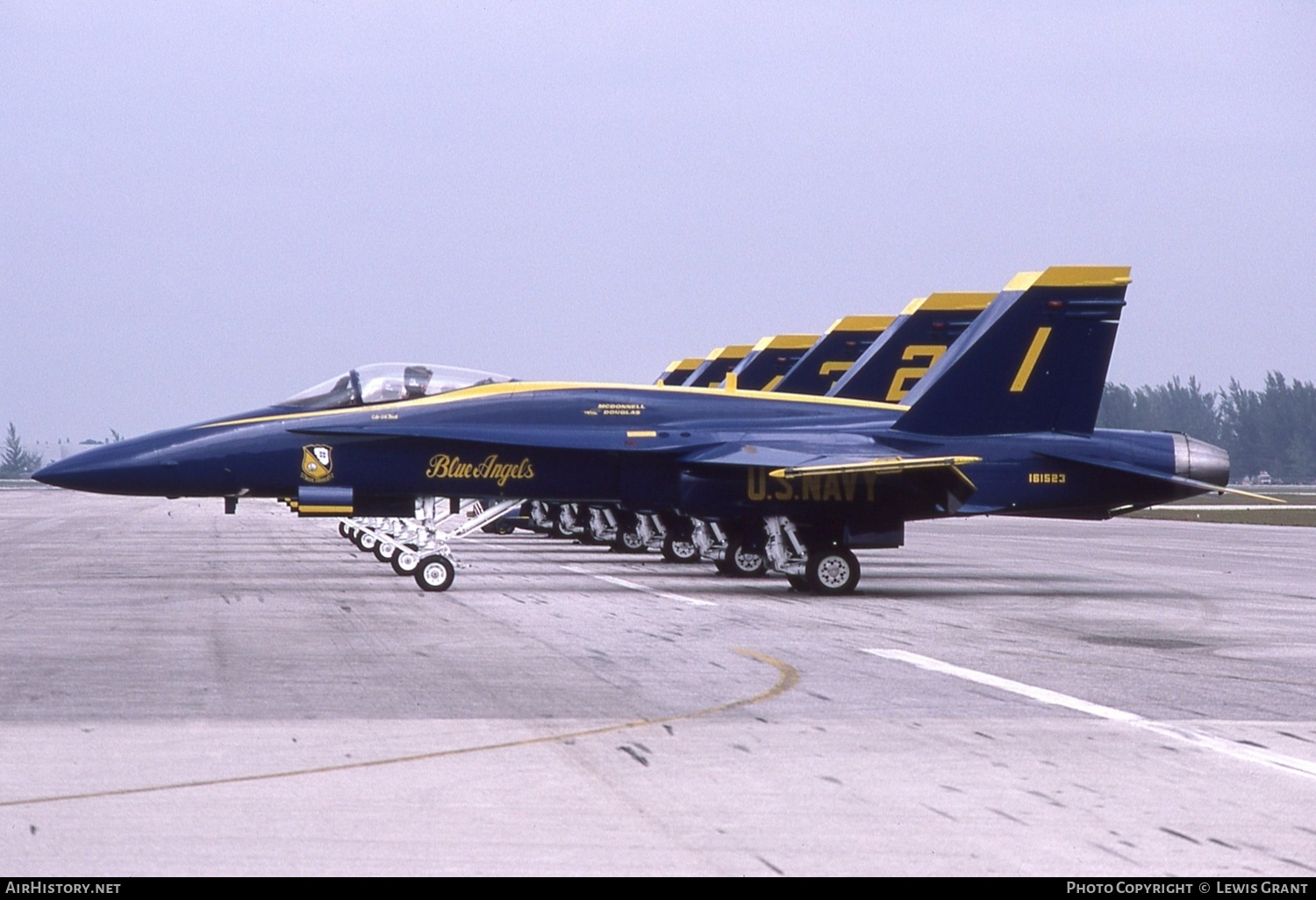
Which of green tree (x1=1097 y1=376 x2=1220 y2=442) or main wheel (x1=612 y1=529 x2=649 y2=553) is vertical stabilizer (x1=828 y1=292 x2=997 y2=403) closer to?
main wheel (x1=612 y1=529 x2=649 y2=553)

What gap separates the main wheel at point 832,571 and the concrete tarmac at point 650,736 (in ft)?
4.76

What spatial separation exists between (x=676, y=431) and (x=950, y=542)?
19.6 m

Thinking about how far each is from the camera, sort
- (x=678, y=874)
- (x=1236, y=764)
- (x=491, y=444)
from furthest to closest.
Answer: (x=491, y=444), (x=1236, y=764), (x=678, y=874)

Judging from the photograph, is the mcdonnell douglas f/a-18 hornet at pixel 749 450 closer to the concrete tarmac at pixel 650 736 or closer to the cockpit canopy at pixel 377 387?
the cockpit canopy at pixel 377 387

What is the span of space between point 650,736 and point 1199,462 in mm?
14488

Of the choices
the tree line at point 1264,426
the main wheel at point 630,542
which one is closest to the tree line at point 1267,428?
the tree line at point 1264,426

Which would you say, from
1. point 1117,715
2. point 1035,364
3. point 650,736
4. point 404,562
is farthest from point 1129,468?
point 650,736

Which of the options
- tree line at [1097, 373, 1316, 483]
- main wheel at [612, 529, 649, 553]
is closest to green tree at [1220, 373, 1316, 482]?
tree line at [1097, 373, 1316, 483]

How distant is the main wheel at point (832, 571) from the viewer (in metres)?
20.5

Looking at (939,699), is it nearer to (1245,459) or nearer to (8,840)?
(8,840)

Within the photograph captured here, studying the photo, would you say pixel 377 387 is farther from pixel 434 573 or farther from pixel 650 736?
pixel 650 736

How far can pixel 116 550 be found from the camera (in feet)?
103

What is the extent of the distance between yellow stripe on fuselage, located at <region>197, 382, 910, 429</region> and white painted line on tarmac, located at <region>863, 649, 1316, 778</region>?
879cm

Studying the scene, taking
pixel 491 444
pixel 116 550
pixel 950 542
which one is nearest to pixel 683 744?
pixel 491 444
